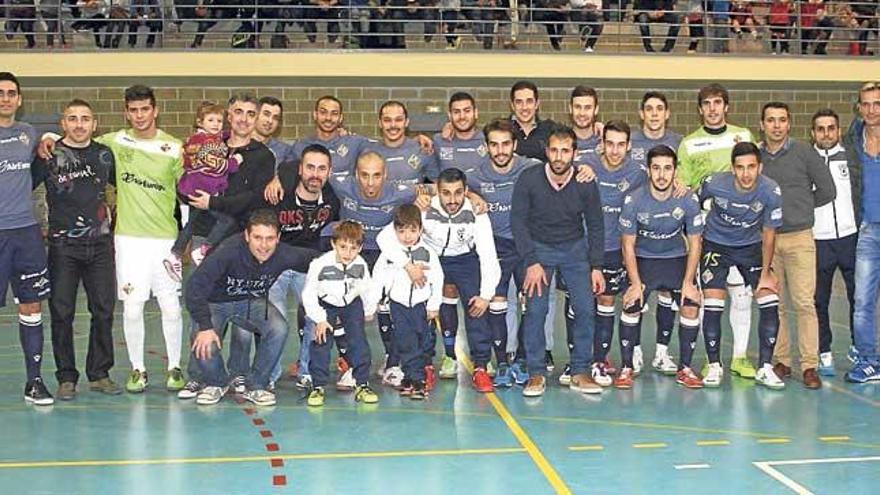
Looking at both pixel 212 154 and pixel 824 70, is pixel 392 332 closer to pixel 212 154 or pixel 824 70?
pixel 212 154

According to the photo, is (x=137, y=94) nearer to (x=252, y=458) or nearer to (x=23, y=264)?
(x=23, y=264)

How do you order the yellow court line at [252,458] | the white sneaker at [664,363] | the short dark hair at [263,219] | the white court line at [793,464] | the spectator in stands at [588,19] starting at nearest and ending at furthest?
the white court line at [793,464] → the yellow court line at [252,458] → the short dark hair at [263,219] → the white sneaker at [664,363] → the spectator in stands at [588,19]

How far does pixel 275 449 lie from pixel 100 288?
2.13m

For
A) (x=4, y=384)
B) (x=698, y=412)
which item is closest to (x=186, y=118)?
(x=4, y=384)

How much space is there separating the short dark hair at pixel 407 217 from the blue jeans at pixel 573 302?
3.03ft

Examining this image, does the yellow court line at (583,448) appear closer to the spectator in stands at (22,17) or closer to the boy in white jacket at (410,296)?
the boy in white jacket at (410,296)

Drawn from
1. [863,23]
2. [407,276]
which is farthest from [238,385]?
[863,23]

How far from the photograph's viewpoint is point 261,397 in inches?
306

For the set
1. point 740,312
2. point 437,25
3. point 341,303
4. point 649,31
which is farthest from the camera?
point 649,31

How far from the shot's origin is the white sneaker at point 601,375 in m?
8.27

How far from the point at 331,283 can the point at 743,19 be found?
44.6 feet

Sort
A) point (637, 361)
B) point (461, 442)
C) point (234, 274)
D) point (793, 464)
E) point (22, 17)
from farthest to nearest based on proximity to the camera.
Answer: point (22, 17), point (637, 361), point (234, 274), point (461, 442), point (793, 464)

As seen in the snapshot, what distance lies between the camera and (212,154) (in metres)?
7.80

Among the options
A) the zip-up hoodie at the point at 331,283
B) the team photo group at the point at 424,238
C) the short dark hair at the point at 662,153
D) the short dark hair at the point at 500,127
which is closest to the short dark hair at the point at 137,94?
the team photo group at the point at 424,238
